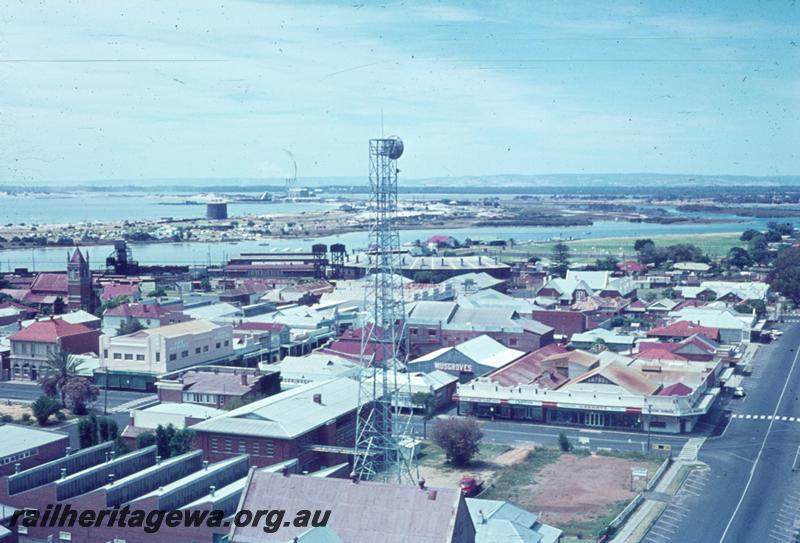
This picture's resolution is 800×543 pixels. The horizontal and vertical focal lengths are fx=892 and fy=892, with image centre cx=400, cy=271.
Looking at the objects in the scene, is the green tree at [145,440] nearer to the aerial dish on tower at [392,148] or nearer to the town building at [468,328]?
the aerial dish on tower at [392,148]

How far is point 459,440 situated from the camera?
20844 mm

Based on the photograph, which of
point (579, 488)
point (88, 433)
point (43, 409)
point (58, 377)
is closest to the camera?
point (579, 488)

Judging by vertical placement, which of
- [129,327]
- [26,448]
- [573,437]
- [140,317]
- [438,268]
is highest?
[26,448]

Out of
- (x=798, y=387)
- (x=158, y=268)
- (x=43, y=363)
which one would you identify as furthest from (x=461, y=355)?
(x=158, y=268)

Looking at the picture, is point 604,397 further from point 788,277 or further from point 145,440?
point 788,277

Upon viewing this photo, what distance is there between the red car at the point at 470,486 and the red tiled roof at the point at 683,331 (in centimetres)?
1969

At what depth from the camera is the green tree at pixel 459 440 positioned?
20.9 m

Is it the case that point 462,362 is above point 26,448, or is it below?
below

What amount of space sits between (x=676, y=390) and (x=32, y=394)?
Result: 20379 millimetres

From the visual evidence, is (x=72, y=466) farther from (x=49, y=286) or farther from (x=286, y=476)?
(x=49, y=286)

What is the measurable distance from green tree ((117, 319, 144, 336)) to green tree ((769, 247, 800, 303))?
3636 centimetres

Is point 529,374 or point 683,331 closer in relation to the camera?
point 529,374

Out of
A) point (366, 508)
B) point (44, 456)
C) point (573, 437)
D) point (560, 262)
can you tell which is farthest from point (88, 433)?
point (560, 262)

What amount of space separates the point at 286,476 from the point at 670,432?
14309mm
